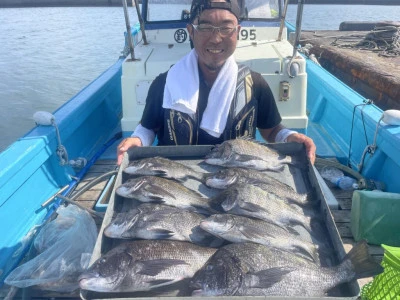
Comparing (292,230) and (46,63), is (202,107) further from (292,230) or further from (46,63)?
(46,63)

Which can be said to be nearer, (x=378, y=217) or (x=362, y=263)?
(x=362, y=263)

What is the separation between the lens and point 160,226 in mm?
1679

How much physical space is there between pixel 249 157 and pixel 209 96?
628mm

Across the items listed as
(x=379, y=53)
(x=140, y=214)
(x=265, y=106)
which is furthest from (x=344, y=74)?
(x=140, y=214)

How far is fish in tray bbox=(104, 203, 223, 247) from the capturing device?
1.66 metres

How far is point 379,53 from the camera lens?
822 centimetres

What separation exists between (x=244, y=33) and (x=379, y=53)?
498 cm

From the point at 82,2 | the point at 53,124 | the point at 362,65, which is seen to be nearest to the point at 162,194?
the point at 53,124

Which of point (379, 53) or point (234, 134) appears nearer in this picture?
point (234, 134)

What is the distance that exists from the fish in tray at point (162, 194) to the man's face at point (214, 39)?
1.01 m

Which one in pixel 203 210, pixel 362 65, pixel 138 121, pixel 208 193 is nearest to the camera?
pixel 203 210

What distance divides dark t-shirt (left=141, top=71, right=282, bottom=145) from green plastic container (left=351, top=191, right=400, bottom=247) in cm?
93

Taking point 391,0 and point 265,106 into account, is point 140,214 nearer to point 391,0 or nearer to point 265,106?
point 265,106

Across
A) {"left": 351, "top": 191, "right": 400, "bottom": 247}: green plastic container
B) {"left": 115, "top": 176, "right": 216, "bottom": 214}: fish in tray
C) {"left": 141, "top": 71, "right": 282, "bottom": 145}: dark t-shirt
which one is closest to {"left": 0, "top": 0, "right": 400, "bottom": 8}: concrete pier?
{"left": 141, "top": 71, "right": 282, "bottom": 145}: dark t-shirt
